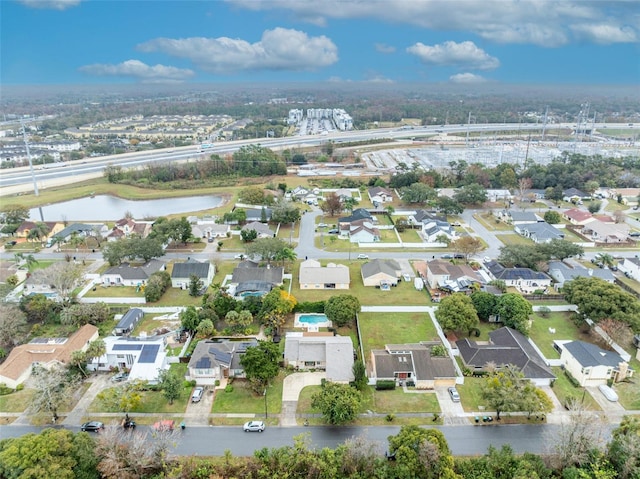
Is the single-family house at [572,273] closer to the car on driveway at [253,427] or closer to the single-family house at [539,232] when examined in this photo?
the single-family house at [539,232]

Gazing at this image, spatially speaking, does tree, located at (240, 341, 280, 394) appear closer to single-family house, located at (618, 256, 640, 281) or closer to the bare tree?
the bare tree

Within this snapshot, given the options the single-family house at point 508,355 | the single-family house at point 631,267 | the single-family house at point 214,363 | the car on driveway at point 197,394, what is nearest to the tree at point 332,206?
the single-family house at point 508,355

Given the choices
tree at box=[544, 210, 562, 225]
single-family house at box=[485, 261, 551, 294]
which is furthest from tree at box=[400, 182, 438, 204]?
single-family house at box=[485, 261, 551, 294]

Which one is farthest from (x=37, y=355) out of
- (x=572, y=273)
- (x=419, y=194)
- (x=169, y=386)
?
(x=419, y=194)

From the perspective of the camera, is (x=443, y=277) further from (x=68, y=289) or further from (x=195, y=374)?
(x=68, y=289)

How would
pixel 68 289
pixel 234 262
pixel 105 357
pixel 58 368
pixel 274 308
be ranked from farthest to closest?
1. pixel 234 262
2. pixel 68 289
3. pixel 274 308
4. pixel 105 357
5. pixel 58 368

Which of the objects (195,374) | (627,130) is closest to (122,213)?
(195,374)
